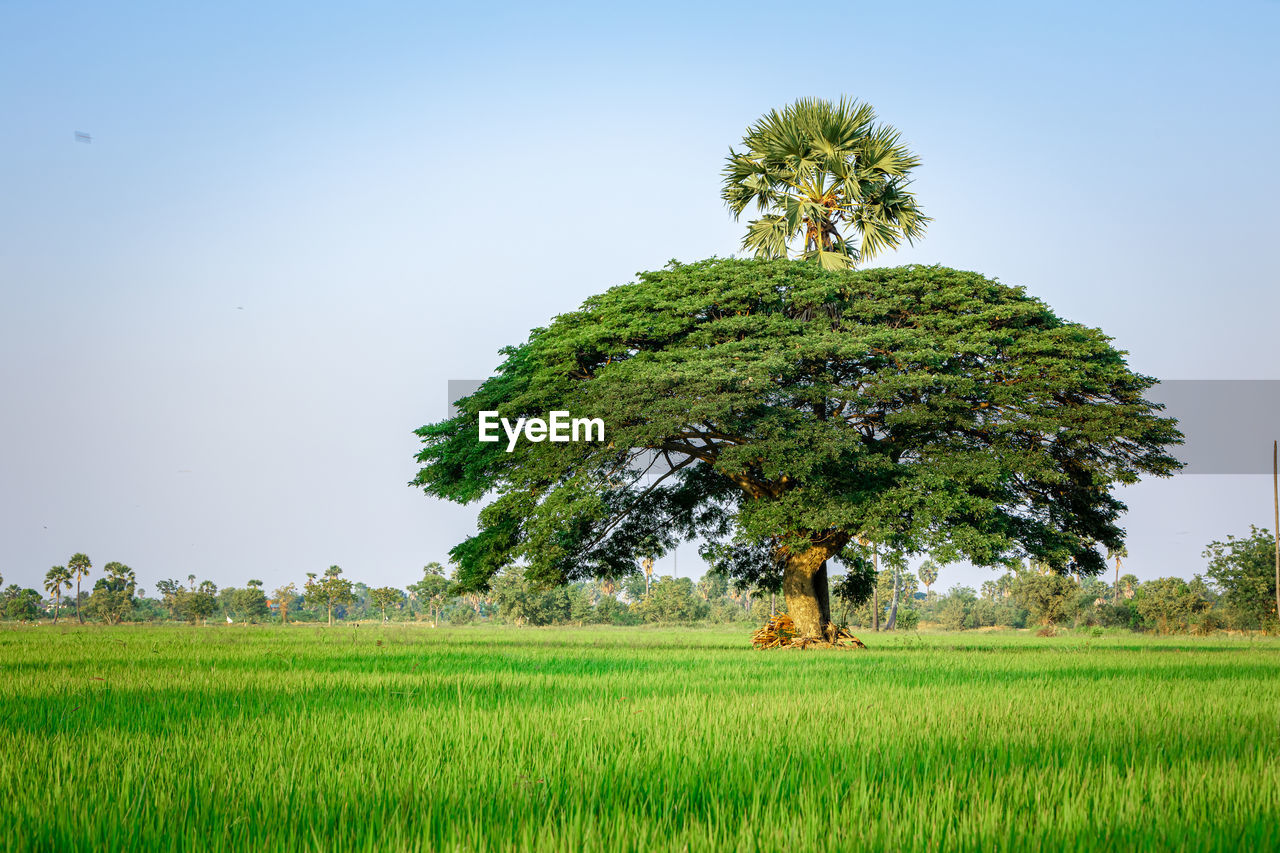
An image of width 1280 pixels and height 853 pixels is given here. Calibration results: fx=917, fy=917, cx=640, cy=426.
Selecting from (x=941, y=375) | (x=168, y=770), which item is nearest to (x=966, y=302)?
(x=941, y=375)

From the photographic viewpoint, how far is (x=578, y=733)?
6.10 m

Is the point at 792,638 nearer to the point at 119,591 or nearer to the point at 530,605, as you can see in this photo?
the point at 530,605

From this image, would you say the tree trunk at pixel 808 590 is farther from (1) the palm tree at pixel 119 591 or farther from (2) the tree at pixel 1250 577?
(1) the palm tree at pixel 119 591

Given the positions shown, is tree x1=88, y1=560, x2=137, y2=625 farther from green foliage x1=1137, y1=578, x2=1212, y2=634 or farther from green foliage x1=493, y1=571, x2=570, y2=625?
green foliage x1=1137, y1=578, x2=1212, y2=634

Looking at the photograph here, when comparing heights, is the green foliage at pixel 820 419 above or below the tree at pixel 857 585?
above

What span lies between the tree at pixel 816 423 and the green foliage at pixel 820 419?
0.19 ft

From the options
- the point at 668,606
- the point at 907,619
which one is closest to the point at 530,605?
the point at 668,606

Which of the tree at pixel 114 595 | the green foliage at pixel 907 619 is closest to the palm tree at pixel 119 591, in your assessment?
the tree at pixel 114 595

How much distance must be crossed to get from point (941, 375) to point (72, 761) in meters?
20.7

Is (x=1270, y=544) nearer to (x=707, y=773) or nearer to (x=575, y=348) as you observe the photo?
(x=575, y=348)

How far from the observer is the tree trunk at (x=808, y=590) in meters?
25.6

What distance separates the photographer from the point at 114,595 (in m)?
85.1

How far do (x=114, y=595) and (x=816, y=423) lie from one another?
Answer: 83.7m

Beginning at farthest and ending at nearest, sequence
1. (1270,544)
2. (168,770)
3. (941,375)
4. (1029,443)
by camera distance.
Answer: (1270,544), (1029,443), (941,375), (168,770)
